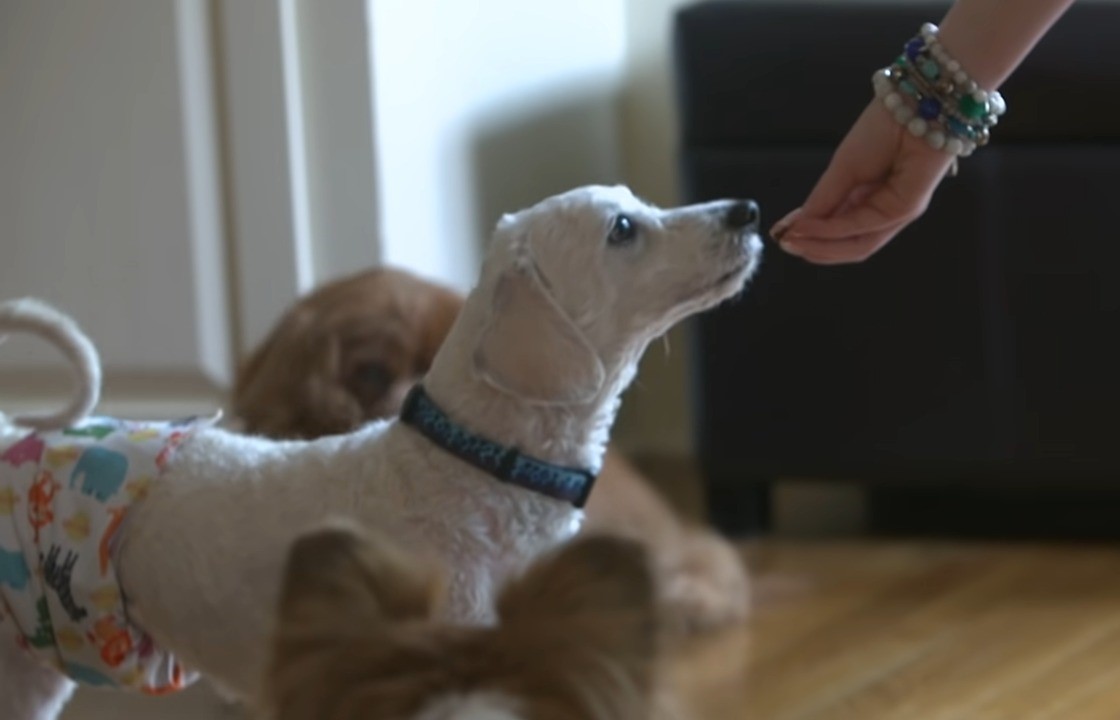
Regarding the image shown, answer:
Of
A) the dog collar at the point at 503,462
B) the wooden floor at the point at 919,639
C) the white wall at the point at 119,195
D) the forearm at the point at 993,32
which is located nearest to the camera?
the forearm at the point at 993,32

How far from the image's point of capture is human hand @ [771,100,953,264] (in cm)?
120

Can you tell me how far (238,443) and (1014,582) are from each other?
1.24 meters

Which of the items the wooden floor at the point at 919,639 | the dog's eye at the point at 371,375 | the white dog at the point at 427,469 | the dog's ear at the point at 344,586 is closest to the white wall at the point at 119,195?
the dog's eye at the point at 371,375

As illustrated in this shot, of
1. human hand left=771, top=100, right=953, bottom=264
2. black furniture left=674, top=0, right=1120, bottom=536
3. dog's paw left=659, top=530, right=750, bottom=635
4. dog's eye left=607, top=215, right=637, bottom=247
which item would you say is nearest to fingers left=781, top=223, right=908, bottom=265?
human hand left=771, top=100, right=953, bottom=264

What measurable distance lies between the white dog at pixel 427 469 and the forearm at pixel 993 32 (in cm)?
19

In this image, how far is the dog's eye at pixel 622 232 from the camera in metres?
1.29

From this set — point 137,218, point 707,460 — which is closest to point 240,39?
point 137,218

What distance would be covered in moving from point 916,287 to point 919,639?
46 cm

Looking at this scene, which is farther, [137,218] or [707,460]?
[707,460]

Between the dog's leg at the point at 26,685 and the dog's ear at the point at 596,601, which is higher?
the dog's ear at the point at 596,601

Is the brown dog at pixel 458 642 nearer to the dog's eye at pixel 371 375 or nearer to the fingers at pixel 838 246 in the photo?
the fingers at pixel 838 246

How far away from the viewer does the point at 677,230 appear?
130 cm

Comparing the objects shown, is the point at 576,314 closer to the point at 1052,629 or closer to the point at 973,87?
the point at 973,87

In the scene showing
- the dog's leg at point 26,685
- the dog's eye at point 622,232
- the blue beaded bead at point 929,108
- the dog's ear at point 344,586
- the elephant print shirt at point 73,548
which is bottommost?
the dog's leg at point 26,685
